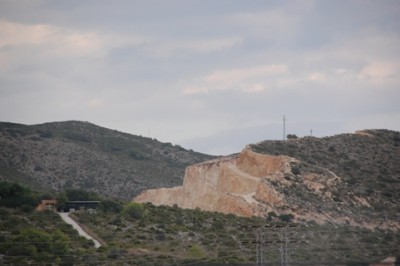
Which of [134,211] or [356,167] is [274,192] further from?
[356,167]

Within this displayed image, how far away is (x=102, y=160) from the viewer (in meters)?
131

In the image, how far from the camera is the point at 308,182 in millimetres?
86188

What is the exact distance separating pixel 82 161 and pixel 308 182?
158 ft

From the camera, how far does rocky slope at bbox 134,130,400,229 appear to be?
3201 inches

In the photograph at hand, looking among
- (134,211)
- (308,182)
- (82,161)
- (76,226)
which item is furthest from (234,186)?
A: (82,161)

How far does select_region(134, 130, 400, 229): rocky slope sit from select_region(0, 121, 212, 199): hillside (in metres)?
21.6

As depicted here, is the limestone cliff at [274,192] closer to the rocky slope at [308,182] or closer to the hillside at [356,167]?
the rocky slope at [308,182]

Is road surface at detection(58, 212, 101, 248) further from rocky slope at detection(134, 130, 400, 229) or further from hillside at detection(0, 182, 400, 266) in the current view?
rocky slope at detection(134, 130, 400, 229)

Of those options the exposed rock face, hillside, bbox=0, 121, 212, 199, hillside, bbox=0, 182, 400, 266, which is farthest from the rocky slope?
hillside, bbox=0, 121, 212, 199

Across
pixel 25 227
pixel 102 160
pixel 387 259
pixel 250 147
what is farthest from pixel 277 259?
pixel 102 160

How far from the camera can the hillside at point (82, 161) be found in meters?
123

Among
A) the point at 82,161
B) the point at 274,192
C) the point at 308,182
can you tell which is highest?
the point at 82,161

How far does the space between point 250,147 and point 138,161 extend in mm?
45439

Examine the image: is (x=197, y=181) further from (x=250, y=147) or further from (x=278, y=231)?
(x=278, y=231)
